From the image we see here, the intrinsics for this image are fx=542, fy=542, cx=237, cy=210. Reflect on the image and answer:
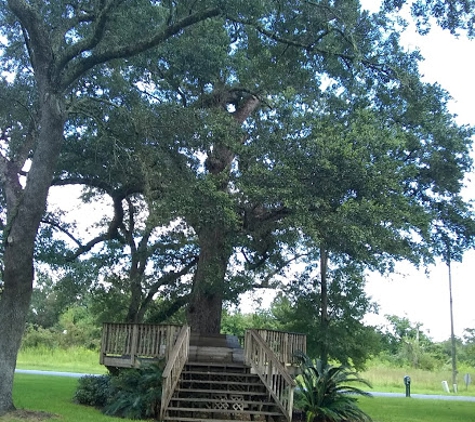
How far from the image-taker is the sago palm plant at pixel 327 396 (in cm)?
1205

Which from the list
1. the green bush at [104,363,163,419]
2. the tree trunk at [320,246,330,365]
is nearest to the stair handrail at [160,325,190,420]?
the green bush at [104,363,163,419]

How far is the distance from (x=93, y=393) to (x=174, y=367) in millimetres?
2792

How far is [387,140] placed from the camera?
496 inches

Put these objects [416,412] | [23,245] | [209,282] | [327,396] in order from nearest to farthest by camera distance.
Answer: [23,245] < [327,396] < [209,282] < [416,412]

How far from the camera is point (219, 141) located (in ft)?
43.2

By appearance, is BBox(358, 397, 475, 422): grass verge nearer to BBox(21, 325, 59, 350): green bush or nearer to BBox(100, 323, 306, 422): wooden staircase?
BBox(100, 323, 306, 422): wooden staircase

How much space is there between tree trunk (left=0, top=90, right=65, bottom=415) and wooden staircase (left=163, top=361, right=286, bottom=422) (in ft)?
11.0

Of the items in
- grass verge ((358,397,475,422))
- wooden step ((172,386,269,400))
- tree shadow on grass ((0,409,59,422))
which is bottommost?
grass verge ((358,397,475,422))

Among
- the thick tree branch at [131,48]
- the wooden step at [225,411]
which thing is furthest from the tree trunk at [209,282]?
the thick tree branch at [131,48]

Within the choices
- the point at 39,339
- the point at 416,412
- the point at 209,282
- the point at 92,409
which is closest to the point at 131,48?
the point at 209,282

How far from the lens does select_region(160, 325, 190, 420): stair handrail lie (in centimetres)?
1122

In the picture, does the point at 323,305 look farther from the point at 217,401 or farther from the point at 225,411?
the point at 225,411

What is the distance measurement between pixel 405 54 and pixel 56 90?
958cm

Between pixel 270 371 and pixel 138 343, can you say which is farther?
pixel 138 343
